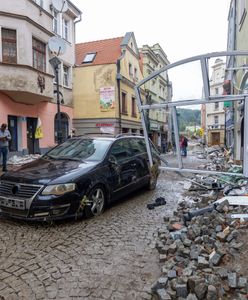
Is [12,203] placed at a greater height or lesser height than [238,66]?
lesser

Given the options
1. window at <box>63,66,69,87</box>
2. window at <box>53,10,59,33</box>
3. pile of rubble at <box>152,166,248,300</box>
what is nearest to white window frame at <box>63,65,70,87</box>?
window at <box>63,66,69,87</box>

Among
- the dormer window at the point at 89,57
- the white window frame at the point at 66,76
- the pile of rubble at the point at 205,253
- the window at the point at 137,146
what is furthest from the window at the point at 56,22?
the pile of rubble at the point at 205,253

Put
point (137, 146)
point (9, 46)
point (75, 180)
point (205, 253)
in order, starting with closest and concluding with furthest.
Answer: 1. point (205, 253)
2. point (75, 180)
3. point (137, 146)
4. point (9, 46)

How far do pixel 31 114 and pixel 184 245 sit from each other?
12.2m

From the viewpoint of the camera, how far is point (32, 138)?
15.0 m

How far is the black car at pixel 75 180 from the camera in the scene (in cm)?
481

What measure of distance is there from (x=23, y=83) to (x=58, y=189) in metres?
8.75

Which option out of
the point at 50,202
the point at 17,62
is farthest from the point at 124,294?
the point at 17,62

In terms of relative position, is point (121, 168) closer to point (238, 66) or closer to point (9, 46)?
point (238, 66)

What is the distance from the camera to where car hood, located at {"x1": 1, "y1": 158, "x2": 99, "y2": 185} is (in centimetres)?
499

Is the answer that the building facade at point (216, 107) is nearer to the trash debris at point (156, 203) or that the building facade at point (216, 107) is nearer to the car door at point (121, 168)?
the car door at point (121, 168)

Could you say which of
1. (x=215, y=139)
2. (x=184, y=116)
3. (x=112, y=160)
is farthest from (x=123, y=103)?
(x=184, y=116)

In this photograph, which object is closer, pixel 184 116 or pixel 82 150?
pixel 184 116

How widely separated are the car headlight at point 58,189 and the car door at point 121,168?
46.3 inches
